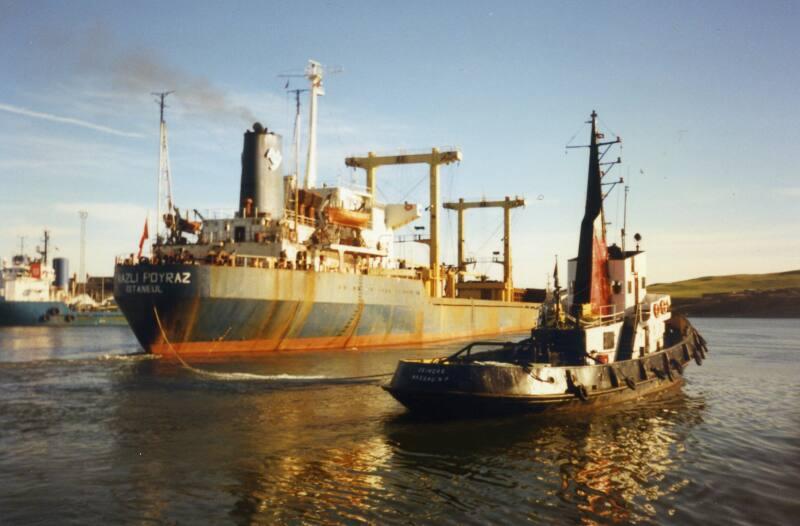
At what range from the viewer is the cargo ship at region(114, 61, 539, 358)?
29125 millimetres

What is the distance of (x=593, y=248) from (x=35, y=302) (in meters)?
69.1

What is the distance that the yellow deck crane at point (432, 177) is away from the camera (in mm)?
45656

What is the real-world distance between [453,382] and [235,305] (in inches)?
644

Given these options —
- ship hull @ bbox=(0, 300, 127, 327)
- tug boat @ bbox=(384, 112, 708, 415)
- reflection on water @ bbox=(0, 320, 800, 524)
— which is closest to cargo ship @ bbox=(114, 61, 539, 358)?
reflection on water @ bbox=(0, 320, 800, 524)

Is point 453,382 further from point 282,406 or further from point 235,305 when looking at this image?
point 235,305

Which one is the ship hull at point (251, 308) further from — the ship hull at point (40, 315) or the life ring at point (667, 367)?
the ship hull at point (40, 315)

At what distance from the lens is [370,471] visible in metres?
12.0

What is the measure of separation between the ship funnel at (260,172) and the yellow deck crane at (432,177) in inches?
416

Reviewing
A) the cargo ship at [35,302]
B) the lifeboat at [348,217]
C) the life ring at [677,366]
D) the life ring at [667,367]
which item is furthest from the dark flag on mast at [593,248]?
the cargo ship at [35,302]

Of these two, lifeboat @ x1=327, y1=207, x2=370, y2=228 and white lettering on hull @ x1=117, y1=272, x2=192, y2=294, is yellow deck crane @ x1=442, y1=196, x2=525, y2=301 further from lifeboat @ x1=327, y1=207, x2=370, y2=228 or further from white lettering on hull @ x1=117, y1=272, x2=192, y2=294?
white lettering on hull @ x1=117, y1=272, x2=192, y2=294

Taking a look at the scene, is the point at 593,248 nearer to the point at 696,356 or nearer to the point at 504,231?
the point at 696,356

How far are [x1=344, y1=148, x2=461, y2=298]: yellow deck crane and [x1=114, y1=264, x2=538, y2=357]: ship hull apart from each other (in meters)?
7.55

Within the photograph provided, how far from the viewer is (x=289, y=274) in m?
31.1

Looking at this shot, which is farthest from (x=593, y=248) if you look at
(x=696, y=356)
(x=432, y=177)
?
(x=432, y=177)
